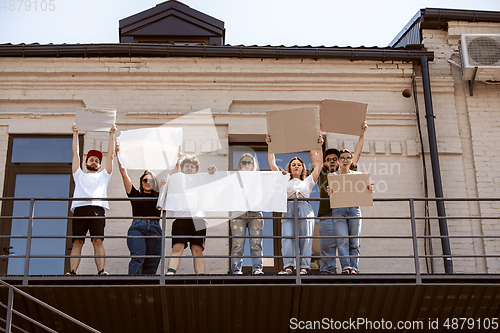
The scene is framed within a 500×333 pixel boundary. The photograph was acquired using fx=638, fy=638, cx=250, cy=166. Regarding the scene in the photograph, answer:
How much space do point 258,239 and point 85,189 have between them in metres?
2.36

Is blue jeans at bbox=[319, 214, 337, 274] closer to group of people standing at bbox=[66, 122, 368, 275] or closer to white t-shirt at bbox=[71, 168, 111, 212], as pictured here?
group of people standing at bbox=[66, 122, 368, 275]

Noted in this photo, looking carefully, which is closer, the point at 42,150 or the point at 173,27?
the point at 42,150

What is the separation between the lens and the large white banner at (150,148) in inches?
344

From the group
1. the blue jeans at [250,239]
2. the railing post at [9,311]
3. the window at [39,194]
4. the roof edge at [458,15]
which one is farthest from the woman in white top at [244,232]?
the roof edge at [458,15]

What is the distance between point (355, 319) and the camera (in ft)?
26.5

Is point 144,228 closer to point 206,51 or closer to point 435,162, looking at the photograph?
point 206,51

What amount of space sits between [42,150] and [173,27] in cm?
311

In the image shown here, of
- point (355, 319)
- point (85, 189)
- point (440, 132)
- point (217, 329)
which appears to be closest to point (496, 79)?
point (440, 132)

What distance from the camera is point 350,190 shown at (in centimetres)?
782

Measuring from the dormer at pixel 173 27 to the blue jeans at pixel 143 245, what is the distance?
4019 mm

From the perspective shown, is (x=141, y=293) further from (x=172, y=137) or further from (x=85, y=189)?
(x=172, y=137)

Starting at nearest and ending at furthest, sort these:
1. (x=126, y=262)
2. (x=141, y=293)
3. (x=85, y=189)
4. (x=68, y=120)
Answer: (x=141, y=293), (x=85, y=189), (x=126, y=262), (x=68, y=120)

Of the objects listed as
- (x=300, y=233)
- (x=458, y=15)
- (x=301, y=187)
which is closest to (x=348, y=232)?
(x=300, y=233)

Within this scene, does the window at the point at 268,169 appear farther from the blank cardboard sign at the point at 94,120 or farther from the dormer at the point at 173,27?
the blank cardboard sign at the point at 94,120
